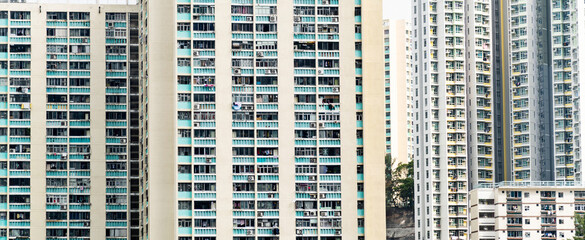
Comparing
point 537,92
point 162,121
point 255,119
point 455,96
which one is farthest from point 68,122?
point 537,92

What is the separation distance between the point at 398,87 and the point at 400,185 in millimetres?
27946

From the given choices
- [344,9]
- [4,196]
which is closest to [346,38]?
[344,9]

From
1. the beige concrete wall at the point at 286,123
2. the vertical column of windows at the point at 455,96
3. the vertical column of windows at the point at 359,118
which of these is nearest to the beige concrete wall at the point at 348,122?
the vertical column of windows at the point at 359,118

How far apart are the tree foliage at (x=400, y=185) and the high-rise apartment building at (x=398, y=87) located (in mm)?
13933

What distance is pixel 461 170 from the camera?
141000mm

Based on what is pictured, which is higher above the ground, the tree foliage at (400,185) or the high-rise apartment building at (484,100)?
the high-rise apartment building at (484,100)

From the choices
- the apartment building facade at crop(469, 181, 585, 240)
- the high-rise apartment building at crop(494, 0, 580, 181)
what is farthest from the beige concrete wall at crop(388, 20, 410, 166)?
the apartment building facade at crop(469, 181, 585, 240)

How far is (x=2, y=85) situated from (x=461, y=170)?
5472 cm

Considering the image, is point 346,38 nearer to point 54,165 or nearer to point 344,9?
point 344,9

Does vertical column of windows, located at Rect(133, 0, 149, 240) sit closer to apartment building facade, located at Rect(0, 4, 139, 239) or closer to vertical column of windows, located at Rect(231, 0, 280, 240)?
apartment building facade, located at Rect(0, 4, 139, 239)

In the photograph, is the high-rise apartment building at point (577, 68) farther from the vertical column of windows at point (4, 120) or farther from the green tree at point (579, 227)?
the vertical column of windows at point (4, 120)

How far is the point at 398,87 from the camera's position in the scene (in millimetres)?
175375

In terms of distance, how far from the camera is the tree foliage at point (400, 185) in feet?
491

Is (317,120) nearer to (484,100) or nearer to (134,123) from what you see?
(134,123)
